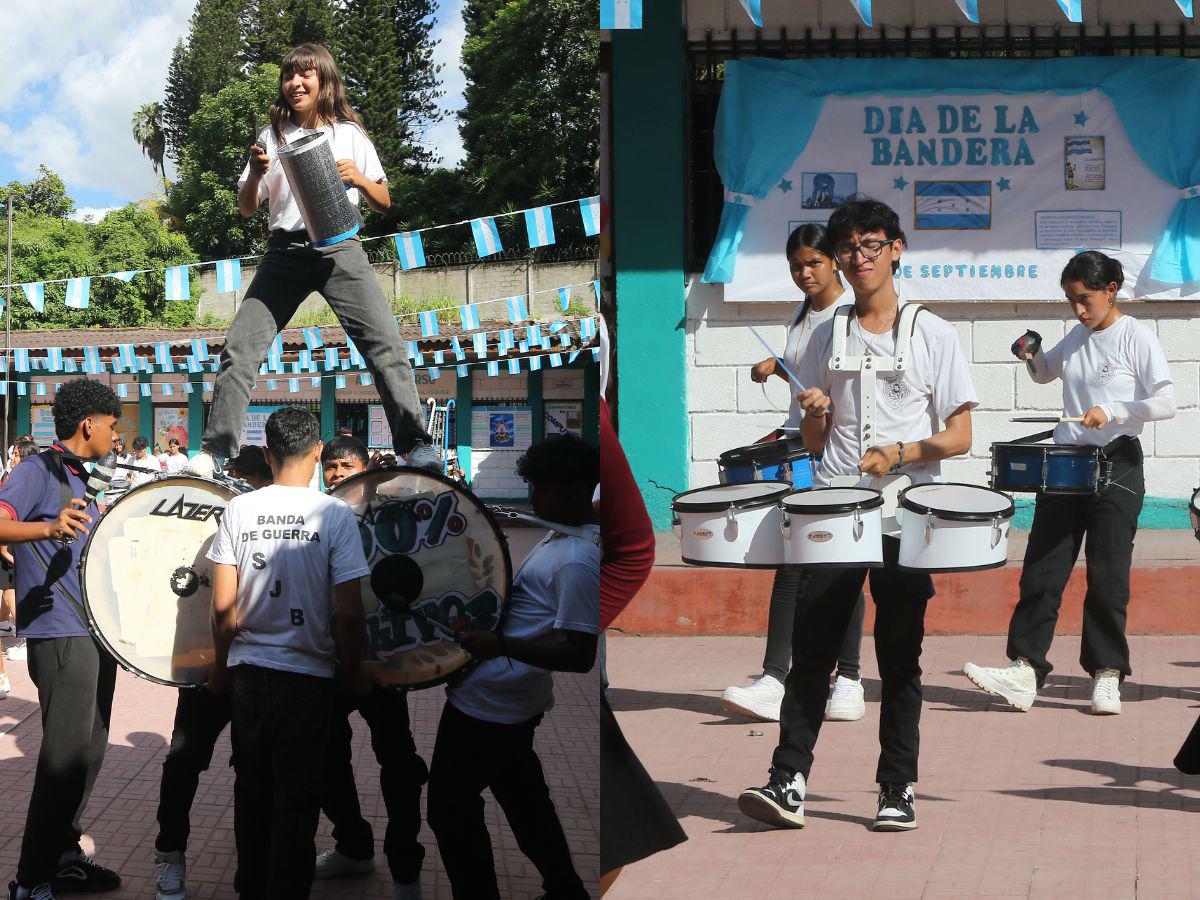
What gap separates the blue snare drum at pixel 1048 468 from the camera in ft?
8.90

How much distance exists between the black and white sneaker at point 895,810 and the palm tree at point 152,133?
5.96 ft

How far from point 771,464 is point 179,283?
1.14 m

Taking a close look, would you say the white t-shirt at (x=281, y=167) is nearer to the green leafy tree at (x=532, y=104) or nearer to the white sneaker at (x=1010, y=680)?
the green leafy tree at (x=532, y=104)

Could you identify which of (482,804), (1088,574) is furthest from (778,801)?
(1088,574)

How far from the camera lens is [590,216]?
197 centimetres

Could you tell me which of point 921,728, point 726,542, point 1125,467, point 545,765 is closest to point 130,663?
point 545,765

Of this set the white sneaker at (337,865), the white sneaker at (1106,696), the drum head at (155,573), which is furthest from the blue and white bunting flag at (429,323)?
the white sneaker at (1106,696)

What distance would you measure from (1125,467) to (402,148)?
1.79 meters

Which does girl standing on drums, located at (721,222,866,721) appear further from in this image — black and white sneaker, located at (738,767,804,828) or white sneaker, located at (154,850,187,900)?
white sneaker, located at (154,850,187,900)

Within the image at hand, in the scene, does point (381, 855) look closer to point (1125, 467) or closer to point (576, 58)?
point (576, 58)

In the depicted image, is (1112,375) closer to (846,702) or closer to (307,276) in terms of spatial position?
(846,702)

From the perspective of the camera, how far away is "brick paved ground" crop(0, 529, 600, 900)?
2064 millimetres

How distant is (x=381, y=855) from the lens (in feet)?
6.77

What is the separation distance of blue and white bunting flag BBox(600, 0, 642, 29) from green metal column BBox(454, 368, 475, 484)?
63 cm
